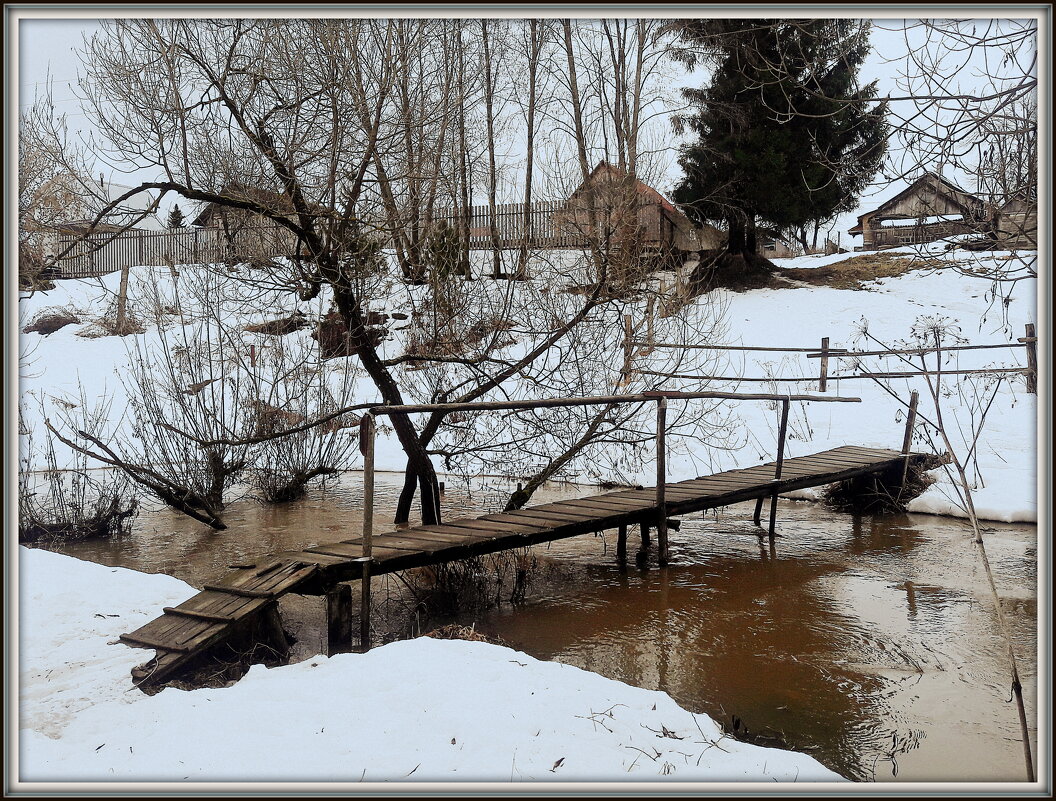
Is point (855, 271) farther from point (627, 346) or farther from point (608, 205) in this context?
point (608, 205)

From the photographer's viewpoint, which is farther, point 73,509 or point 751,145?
point 751,145

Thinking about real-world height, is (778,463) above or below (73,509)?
above

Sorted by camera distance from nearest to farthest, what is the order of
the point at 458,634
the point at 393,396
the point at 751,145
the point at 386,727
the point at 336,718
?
the point at 386,727 → the point at 336,718 → the point at 458,634 → the point at 393,396 → the point at 751,145

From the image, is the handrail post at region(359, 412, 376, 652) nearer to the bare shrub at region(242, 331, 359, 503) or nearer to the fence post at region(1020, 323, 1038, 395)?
the bare shrub at region(242, 331, 359, 503)

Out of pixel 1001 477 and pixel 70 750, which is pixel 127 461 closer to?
pixel 70 750

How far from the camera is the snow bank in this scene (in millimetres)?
3658

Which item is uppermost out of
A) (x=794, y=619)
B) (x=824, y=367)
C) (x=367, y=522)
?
(x=824, y=367)

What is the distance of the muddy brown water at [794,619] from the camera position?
4.70 m

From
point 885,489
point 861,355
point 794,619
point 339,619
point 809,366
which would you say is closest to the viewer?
point 339,619

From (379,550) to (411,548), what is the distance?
0.80 ft

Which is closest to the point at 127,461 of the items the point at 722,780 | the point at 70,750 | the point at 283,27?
the point at 283,27

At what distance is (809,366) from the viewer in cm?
1830

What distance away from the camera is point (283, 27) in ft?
23.3

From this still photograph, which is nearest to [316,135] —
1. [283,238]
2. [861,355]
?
[283,238]
